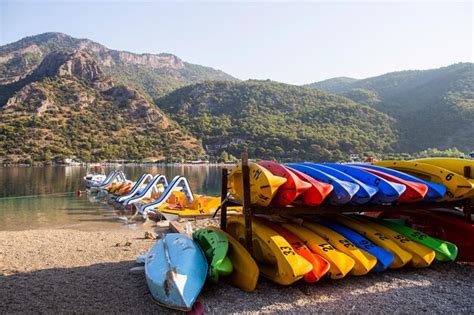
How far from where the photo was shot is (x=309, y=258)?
17.5ft

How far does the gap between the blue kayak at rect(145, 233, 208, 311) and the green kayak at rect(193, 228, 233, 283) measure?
11 centimetres

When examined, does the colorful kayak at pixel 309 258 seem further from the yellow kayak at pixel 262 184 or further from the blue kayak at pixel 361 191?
the blue kayak at pixel 361 191

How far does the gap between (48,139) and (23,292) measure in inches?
4585

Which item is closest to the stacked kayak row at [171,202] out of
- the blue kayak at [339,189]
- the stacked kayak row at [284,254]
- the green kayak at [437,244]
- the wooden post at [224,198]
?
the wooden post at [224,198]

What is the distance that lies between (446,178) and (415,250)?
140 cm

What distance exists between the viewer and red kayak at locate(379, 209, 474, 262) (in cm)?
656

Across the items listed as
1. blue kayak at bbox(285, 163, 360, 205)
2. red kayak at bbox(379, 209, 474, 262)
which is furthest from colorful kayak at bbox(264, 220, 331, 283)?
red kayak at bbox(379, 209, 474, 262)

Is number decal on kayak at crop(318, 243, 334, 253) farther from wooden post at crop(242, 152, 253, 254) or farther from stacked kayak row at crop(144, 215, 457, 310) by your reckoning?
wooden post at crop(242, 152, 253, 254)

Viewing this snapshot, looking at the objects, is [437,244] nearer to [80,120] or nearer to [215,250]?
[215,250]

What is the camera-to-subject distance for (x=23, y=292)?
18.8 feet

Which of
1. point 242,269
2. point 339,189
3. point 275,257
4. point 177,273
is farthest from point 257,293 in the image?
point 339,189

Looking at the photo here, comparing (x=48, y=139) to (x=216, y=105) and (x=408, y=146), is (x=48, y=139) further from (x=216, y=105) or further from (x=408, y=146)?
(x=408, y=146)

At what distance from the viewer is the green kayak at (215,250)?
5342mm

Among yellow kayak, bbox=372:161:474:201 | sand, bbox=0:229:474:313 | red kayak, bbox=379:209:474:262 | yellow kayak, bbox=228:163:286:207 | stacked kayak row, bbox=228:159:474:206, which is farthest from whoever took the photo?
red kayak, bbox=379:209:474:262
